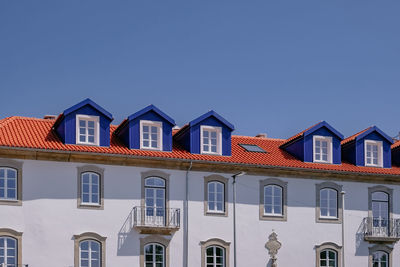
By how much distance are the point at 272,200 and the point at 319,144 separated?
4686 millimetres

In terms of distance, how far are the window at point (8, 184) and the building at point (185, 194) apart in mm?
47

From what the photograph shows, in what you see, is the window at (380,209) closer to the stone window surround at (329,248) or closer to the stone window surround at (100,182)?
the stone window surround at (329,248)

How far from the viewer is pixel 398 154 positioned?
48.6m

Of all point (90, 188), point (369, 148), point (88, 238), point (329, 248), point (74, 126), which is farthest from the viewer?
point (369, 148)

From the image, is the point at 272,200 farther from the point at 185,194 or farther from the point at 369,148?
the point at 369,148

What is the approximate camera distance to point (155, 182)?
41406mm

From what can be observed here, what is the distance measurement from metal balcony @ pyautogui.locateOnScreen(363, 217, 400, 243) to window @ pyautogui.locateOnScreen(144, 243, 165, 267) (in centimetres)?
1180

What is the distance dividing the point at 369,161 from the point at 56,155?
60.1ft

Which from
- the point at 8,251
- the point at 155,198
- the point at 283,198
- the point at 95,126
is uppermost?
the point at 95,126

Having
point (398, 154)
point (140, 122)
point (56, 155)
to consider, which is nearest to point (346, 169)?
point (398, 154)

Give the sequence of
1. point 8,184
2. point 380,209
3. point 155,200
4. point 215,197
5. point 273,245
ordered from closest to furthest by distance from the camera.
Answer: point 8,184, point 155,200, point 215,197, point 273,245, point 380,209

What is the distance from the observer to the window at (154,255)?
40.5m

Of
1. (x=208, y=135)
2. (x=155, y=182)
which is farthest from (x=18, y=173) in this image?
(x=208, y=135)

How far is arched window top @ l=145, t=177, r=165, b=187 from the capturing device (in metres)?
41.2
